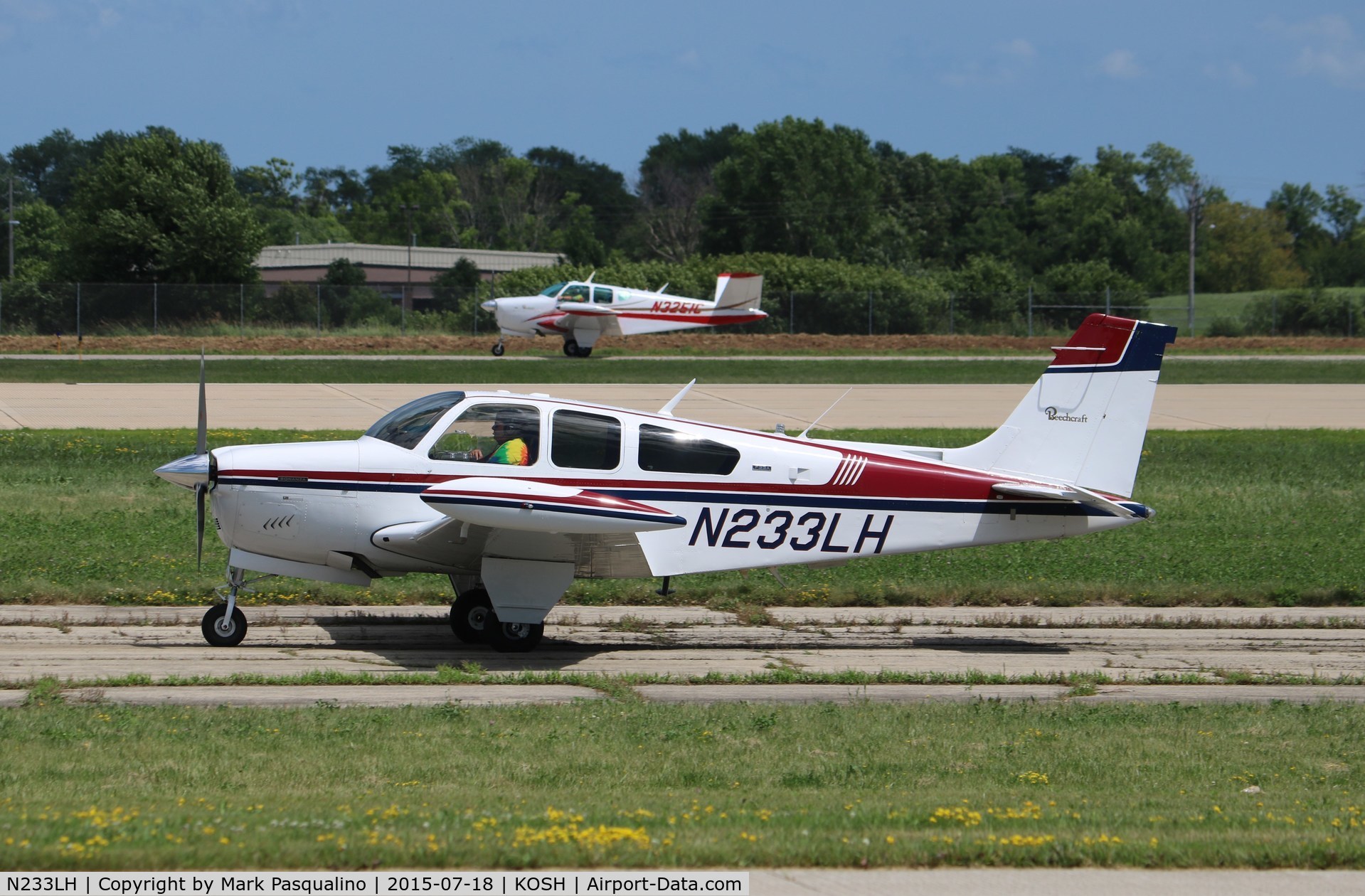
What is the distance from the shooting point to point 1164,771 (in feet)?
25.1

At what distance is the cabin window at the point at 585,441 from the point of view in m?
10.8

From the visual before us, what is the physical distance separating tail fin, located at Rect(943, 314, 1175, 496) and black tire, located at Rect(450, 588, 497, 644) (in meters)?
4.33

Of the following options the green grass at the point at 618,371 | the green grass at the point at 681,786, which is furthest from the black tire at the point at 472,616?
the green grass at the point at 618,371

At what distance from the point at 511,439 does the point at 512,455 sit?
0.46 ft

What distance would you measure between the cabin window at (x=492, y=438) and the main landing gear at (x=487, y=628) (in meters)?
1.24

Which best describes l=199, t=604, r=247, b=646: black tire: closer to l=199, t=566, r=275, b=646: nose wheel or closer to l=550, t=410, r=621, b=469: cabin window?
l=199, t=566, r=275, b=646: nose wheel

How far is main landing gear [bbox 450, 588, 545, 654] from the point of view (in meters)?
11.0

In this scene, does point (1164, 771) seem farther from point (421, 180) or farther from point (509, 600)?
point (421, 180)

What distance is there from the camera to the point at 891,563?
49.3 feet

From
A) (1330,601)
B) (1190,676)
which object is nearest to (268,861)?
(1190,676)

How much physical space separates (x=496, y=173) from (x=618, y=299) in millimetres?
88019
